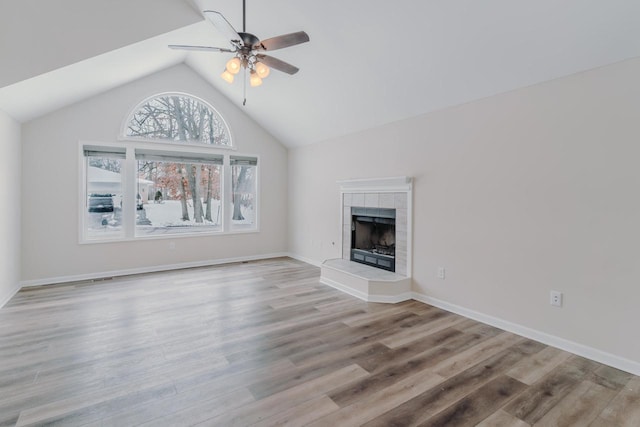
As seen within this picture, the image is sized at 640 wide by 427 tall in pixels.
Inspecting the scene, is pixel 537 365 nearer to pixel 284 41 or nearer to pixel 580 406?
pixel 580 406

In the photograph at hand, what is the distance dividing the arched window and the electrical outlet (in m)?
5.58

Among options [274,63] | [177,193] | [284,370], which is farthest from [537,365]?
[177,193]

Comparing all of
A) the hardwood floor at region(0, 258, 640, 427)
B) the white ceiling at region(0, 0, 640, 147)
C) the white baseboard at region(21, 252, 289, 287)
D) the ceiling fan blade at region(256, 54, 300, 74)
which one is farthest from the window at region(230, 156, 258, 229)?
the ceiling fan blade at region(256, 54, 300, 74)

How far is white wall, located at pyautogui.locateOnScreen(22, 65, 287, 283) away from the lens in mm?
4520

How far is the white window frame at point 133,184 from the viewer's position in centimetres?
486

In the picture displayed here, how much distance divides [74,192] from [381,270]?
4.84 meters

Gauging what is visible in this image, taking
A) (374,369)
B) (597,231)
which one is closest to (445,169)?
(597,231)

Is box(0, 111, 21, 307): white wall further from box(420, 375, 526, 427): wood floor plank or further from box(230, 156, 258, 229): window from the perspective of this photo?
box(420, 375, 526, 427): wood floor plank

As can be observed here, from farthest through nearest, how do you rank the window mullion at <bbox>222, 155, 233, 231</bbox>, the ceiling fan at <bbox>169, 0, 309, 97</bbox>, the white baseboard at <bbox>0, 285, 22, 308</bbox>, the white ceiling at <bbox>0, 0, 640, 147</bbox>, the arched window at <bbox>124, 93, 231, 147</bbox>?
the window mullion at <bbox>222, 155, 233, 231</bbox> < the arched window at <bbox>124, 93, 231, 147</bbox> < the white baseboard at <bbox>0, 285, 22, 308</bbox> < the ceiling fan at <bbox>169, 0, 309, 97</bbox> < the white ceiling at <bbox>0, 0, 640, 147</bbox>

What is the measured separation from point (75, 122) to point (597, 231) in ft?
21.8

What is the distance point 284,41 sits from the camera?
2670mm

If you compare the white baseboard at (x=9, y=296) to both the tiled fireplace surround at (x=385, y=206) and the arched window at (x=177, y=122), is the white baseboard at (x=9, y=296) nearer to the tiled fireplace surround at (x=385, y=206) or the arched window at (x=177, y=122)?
the arched window at (x=177, y=122)

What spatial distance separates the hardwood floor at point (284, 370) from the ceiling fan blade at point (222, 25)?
2676 mm

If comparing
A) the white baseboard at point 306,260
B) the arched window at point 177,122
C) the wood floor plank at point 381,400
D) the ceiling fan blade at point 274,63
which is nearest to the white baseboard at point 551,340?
the wood floor plank at point 381,400
